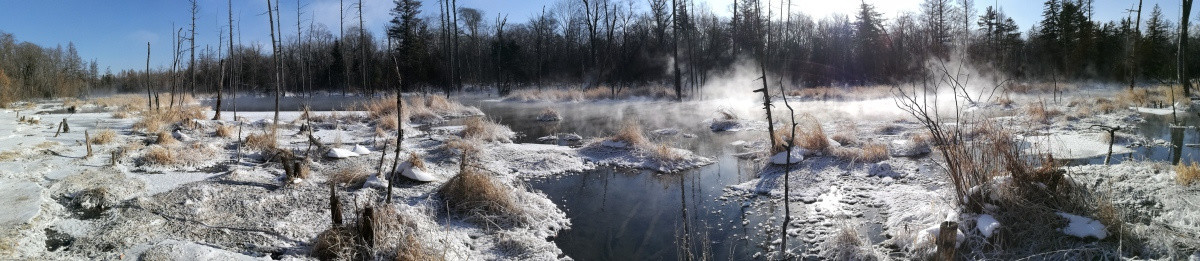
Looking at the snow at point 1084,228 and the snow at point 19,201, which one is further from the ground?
the snow at point 19,201

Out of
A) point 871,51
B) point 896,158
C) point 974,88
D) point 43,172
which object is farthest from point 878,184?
point 871,51

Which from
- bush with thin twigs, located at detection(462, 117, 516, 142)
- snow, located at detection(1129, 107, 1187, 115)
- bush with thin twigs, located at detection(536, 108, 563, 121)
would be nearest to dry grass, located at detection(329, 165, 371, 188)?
bush with thin twigs, located at detection(462, 117, 516, 142)

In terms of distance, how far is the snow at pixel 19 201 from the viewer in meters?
4.70

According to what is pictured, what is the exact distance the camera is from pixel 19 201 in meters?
5.23

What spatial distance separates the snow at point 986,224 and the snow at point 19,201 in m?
7.51

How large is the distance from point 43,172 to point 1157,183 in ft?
37.9

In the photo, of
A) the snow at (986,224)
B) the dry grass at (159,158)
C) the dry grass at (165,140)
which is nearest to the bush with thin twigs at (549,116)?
the dry grass at (165,140)

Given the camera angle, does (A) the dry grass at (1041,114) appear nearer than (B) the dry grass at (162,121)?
No

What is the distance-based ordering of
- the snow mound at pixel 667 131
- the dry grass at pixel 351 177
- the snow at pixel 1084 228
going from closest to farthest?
the snow at pixel 1084 228, the dry grass at pixel 351 177, the snow mound at pixel 667 131

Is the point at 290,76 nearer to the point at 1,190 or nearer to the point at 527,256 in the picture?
the point at 1,190

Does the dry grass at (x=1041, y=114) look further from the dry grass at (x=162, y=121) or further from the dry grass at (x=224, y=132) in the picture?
the dry grass at (x=162, y=121)

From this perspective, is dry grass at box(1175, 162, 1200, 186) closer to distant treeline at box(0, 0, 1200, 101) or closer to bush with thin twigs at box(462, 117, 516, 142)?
bush with thin twigs at box(462, 117, 516, 142)

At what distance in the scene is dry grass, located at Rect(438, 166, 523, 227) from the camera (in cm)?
562

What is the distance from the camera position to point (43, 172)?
6637mm
